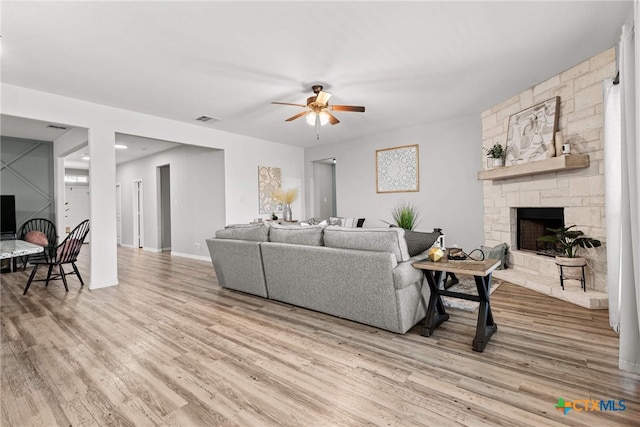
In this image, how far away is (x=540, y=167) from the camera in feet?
12.0

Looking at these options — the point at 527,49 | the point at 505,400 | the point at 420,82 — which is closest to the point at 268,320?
the point at 505,400

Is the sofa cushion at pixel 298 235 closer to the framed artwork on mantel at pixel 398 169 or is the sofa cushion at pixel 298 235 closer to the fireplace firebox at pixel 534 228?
the fireplace firebox at pixel 534 228

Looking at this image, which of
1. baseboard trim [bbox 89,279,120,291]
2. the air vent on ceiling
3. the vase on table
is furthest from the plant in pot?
baseboard trim [bbox 89,279,120,291]

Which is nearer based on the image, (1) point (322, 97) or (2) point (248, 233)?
(2) point (248, 233)

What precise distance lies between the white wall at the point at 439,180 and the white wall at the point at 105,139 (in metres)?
2.59

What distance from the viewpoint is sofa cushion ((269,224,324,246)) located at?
295 cm

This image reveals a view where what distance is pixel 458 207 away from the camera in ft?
17.6

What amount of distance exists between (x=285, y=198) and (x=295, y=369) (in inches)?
206

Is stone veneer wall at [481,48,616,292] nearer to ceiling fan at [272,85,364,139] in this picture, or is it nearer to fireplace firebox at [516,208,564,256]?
fireplace firebox at [516,208,564,256]

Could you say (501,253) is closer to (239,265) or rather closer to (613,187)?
(613,187)

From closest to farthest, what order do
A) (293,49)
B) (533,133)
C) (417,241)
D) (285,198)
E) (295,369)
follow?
(295,369)
(417,241)
(293,49)
(533,133)
(285,198)

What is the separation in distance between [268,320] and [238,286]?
102cm

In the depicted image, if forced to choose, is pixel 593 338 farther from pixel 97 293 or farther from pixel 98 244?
pixel 98 244

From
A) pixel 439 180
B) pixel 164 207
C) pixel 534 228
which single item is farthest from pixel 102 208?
pixel 534 228
